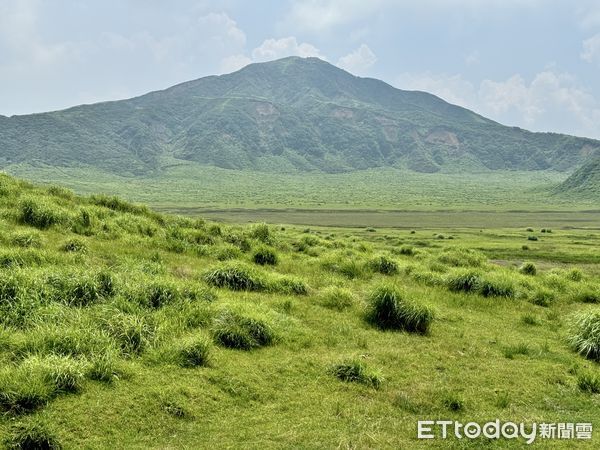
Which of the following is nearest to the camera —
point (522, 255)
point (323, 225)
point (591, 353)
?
point (591, 353)

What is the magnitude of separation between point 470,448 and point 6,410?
313 inches

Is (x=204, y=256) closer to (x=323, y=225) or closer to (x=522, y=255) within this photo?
(x=522, y=255)

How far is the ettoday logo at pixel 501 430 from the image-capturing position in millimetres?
8738

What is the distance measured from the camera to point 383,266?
71.5 ft

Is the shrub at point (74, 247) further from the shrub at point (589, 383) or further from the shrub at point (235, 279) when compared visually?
the shrub at point (589, 383)

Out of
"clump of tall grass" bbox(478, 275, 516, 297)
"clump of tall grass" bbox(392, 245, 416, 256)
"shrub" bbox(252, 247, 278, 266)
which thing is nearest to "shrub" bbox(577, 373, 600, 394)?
"clump of tall grass" bbox(478, 275, 516, 297)

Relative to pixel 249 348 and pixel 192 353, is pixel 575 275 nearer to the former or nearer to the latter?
pixel 249 348

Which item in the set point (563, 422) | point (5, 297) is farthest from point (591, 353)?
point (5, 297)

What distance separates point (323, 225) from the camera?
86938 mm

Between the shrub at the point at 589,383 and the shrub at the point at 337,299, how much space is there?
22.2 ft

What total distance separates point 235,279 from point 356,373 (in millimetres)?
6672

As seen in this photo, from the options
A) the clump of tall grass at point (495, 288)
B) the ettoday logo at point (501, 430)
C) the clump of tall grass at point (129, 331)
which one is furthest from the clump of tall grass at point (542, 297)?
the clump of tall grass at point (129, 331)

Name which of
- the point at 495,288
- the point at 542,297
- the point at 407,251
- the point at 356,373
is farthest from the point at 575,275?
the point at 356,373

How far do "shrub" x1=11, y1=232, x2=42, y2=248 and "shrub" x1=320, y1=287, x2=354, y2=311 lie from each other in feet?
32.7
